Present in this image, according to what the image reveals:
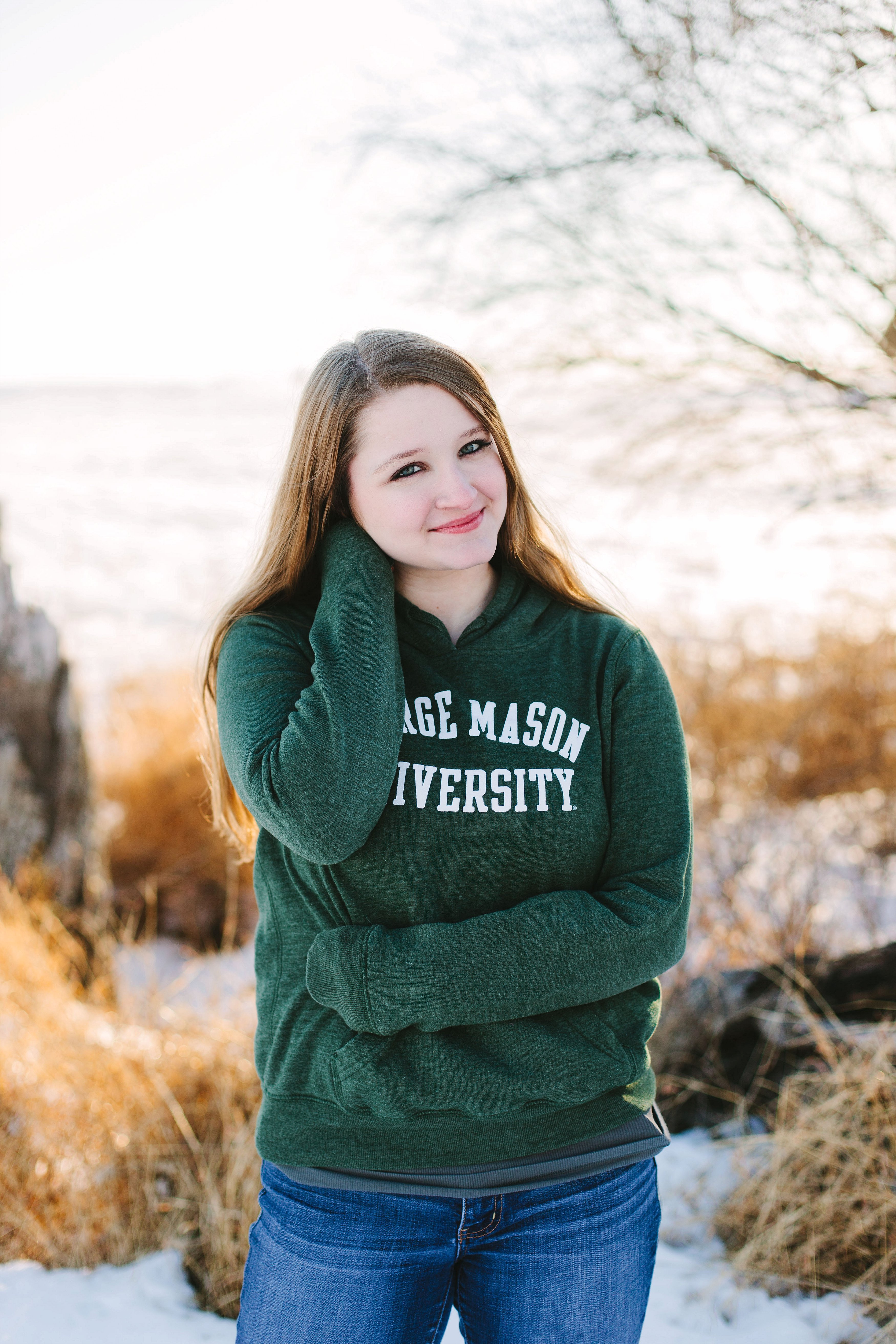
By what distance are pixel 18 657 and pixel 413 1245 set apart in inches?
141

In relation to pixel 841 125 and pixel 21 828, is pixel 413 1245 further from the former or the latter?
pixel 21 828

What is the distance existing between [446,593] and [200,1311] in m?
1.78

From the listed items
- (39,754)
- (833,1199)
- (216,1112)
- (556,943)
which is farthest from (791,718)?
(556,943)

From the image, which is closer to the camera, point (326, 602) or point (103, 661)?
point (326, 602)

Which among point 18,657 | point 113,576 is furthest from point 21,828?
point 113,576

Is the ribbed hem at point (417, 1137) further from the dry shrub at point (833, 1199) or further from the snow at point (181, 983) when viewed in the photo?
the dry shrub at point (833, 1199)

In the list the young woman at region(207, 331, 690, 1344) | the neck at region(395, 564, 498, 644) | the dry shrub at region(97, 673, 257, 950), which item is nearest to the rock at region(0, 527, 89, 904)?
the dry shrub at region(97, 673, 257, 950)

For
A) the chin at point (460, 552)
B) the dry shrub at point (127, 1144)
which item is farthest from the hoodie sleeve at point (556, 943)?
the dry shrub at point (127, 1144)

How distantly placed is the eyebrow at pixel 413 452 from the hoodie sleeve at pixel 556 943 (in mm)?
568

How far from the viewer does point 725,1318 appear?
213 cm

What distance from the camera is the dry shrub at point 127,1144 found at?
2.29 metres

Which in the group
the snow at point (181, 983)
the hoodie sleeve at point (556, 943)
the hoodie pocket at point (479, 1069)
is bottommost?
the snow at point (181, 983)

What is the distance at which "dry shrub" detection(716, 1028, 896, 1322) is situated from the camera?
2119 millimetres

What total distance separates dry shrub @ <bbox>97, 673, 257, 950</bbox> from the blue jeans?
10.8 ft
